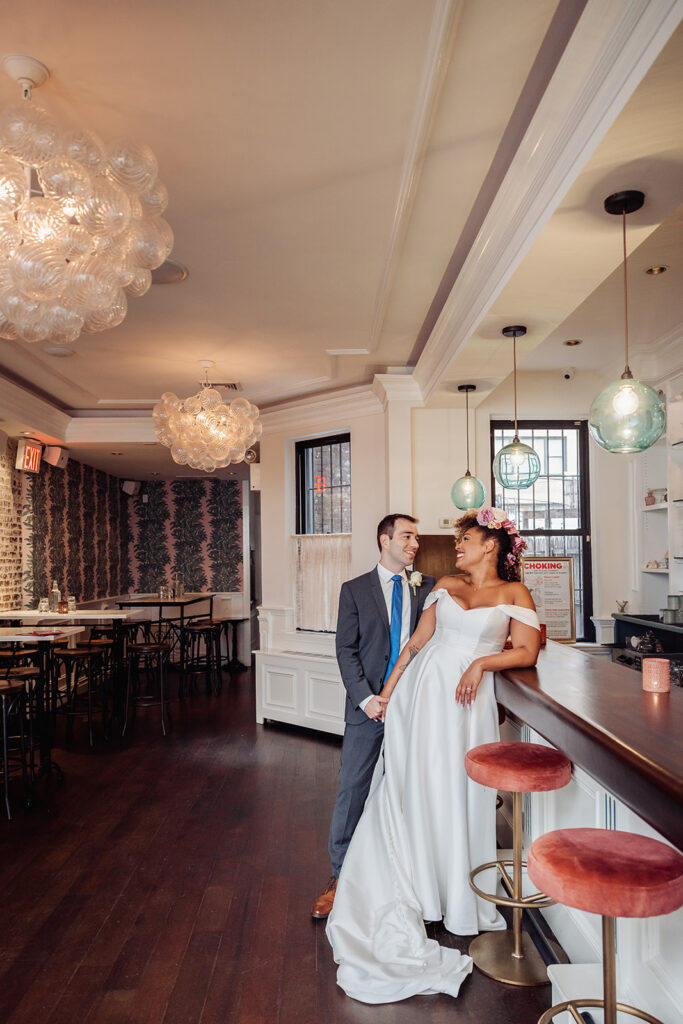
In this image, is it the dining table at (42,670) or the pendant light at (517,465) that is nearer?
the pendant light at (517,465)

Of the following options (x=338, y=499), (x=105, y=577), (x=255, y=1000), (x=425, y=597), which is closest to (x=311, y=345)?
(x=338, y=499)

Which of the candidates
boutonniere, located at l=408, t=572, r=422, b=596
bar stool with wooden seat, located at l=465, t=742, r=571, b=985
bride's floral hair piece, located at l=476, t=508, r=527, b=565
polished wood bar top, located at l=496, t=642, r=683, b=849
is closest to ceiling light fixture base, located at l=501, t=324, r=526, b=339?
bride's floral hair piece, located at l=476, t=508, r=527, b=565

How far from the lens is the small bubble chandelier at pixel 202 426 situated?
5211 mm

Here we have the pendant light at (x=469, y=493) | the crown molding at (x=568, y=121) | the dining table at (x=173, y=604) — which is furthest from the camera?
the dining table at (x=173, y=604)

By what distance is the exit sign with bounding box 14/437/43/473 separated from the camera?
7375 mm

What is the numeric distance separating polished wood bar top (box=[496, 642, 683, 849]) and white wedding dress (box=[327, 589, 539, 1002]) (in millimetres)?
218

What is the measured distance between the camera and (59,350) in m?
5.45

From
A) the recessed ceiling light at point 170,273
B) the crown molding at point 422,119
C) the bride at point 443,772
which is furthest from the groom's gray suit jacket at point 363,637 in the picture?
the recessed ceiling light at point 170,273

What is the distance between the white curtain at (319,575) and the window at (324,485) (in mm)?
222

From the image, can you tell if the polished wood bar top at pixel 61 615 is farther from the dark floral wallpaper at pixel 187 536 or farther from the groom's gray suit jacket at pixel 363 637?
the dark floral wallpaper at pixel 187 536

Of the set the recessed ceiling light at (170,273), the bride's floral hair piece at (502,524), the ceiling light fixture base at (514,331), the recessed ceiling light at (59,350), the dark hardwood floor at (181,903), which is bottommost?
the dark hardwood floor at (181,903)

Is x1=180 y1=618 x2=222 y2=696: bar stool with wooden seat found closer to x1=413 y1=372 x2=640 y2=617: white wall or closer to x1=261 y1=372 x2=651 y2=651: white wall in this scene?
x1=261 y1=372 x2=651 y2=651: white wall

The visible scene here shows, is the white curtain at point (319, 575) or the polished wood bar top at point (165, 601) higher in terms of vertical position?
the white curtain at point (319, 575)

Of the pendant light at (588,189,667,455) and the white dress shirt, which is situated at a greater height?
the pendant light at (588,189,667,455)
